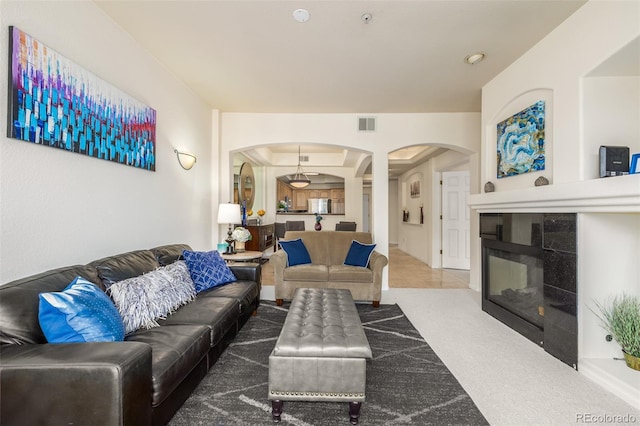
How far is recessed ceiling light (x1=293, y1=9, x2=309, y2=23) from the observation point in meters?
2.31

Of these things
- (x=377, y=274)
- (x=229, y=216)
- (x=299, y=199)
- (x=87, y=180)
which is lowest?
(x=377, y=274)

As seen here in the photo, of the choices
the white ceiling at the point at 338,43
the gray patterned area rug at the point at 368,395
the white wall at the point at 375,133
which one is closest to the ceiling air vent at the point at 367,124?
the white wall at the point at 375,133

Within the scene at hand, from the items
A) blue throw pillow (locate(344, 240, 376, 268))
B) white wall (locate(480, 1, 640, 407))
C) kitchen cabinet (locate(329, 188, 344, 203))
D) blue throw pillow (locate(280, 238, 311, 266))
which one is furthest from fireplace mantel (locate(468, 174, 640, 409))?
kitchen cabinet (locate(329, 188, 344, 203))

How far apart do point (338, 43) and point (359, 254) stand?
2.57 meters

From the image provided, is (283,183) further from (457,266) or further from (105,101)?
(105,101)

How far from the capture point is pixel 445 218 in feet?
21.1

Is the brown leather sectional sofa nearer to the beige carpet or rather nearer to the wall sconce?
the wall sconce

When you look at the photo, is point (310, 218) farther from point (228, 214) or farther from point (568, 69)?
point (568, 69)

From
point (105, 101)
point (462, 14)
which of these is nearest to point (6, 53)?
point (105, 101)

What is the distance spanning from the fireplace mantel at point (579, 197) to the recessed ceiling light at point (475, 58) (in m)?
1.43

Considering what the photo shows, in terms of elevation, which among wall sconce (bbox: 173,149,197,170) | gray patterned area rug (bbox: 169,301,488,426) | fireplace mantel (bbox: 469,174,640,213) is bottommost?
gray patterned area rug (bbox: 169,301,488,426)

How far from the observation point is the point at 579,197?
2.09m

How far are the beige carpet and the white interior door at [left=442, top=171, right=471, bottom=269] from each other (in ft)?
1.10

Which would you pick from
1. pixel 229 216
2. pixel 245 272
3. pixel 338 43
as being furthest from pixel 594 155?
pixel 229 216
